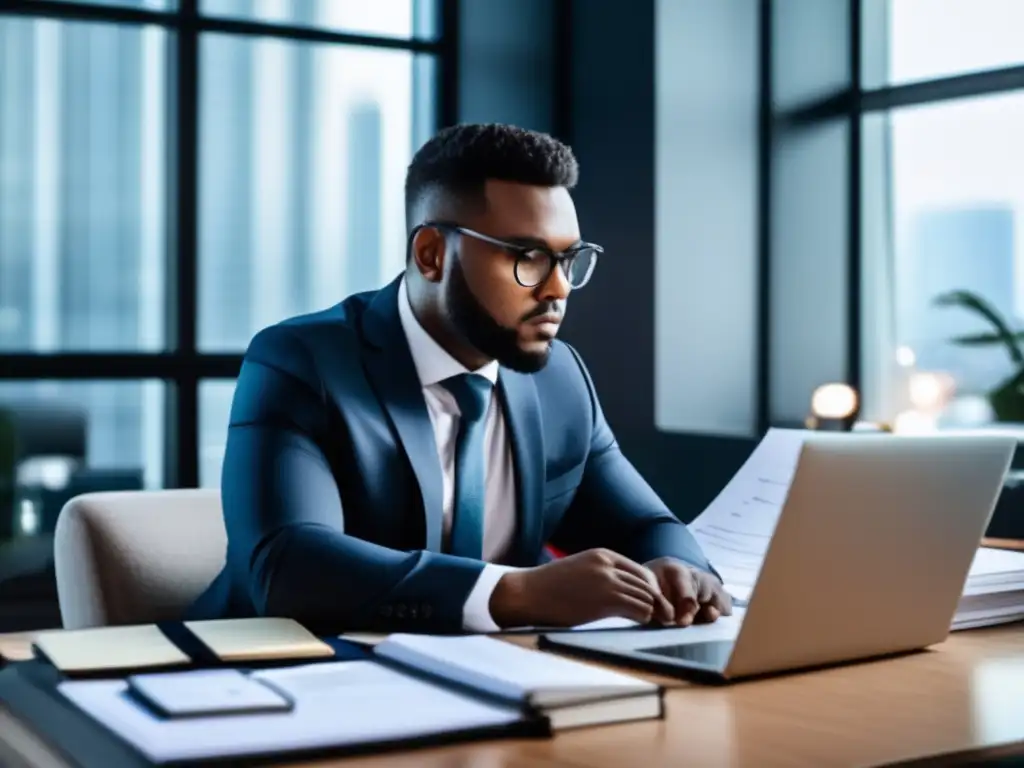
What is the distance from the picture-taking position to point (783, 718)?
1218mm

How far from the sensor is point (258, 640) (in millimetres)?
1374

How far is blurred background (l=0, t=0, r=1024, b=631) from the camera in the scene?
4398mm

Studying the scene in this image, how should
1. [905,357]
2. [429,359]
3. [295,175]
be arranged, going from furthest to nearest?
[295,175] < [905,357] < [429,359]

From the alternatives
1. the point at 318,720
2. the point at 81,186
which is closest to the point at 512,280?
the point at 318,720

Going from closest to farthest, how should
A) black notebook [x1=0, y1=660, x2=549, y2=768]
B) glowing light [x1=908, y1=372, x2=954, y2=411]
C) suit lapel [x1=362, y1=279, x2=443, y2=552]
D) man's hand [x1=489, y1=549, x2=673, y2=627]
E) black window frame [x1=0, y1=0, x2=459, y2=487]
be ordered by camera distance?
black notebook [x1=0, y1=660, x2=549, y2=768] → man's hand [x1=489, y1=549, x2=673, y2=627] → suit lapel [x1=362, y1=279, x2=443, y2=552] → glowing light [x1=908, y1=372, x2=954, y2=411] → black window frame [x1=0, y1=0, x2=459, y2=487]

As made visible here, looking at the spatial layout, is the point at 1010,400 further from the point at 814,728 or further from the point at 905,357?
the point at 814,728

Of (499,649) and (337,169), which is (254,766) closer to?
(499,649)

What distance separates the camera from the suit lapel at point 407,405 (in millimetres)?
1832

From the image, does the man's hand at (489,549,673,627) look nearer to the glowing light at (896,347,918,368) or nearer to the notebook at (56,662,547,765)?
the notebook at (56,662,547,765)

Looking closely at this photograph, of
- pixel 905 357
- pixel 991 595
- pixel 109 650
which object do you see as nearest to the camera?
pixel 109 650

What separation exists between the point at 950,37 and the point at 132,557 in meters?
3.22

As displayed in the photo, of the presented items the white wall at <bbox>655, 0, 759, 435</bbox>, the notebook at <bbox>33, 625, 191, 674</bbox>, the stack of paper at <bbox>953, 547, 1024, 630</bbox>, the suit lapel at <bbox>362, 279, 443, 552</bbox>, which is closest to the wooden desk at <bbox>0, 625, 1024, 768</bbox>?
the stack of paper at <bbox>953, 547, 1024, 630</bbox>

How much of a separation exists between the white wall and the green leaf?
874 mm

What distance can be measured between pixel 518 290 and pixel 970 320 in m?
2.66
